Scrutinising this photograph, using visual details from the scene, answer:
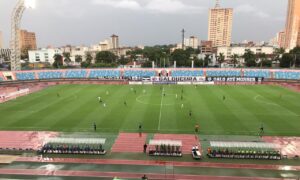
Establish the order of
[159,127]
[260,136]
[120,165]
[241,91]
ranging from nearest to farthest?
[120,165]
[260,136]
[159,127]
[241,91]

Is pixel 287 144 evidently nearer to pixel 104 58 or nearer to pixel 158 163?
pixel 158 163

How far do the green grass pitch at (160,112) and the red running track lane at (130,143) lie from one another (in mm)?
1700

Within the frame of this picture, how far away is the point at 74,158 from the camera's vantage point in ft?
71.4

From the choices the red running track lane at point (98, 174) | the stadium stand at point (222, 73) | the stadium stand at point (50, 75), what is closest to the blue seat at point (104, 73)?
the stadium stand at point (50, 75)

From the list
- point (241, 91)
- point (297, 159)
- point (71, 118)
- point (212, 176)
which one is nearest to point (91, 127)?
point (71, 118)

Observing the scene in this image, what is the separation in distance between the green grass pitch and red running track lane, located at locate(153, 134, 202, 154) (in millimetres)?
1466

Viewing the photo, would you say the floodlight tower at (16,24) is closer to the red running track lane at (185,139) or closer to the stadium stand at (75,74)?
the stadium stand at (75,74)

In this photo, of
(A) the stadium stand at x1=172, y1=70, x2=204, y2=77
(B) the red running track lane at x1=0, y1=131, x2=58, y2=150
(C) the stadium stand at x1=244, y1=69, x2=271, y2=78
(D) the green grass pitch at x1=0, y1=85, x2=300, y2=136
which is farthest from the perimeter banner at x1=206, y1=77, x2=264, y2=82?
(B) the red running track lane at x1=0, y1=131, x2=58, y2=150

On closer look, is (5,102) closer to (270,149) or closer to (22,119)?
→ (22,119)

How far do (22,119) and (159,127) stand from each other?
18.8 m

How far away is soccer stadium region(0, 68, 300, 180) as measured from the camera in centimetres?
1945

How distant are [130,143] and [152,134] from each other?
323 centimetres

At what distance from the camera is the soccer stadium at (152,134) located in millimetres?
19453

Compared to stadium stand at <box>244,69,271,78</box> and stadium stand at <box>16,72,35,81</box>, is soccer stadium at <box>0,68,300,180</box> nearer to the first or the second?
stadium stand at <box>244,69,271,78</box>
